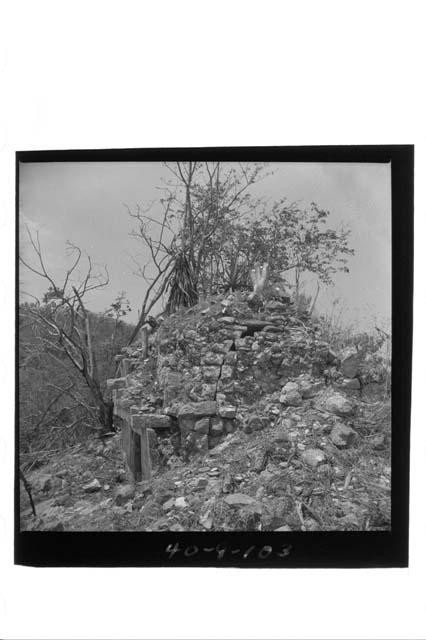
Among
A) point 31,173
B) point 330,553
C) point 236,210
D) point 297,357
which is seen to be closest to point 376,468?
point 330,553

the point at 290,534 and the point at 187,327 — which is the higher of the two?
the point at 187,327

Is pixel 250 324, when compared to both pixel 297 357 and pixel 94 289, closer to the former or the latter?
pixel 297 357

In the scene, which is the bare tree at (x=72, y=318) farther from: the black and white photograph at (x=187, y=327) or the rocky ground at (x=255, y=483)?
the rocky ground at (x=255, y=483)

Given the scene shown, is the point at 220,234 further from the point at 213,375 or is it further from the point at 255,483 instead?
the point at 255,483

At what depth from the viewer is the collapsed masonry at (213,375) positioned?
9.33 ft

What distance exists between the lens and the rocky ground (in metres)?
2.73

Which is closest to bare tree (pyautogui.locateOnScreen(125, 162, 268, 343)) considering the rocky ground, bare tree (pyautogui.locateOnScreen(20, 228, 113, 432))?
bare tree (pyautogui.locateOnScreen(20, 228, 113, 432))

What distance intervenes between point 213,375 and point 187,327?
0.33 meters

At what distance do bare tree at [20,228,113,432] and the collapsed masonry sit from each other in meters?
0.15

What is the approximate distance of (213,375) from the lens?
288 cm

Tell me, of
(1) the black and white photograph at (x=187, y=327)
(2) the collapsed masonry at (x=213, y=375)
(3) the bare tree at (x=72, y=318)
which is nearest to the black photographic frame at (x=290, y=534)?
(1) the black and white photograph at (x=187, y=327)

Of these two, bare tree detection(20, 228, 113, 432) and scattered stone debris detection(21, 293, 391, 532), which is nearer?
scattered stone debris detection(21, 293, 391, 532)

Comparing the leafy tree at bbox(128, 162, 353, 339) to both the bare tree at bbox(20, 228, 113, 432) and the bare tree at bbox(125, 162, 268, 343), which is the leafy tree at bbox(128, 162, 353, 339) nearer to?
the bare tree at bbox(125, 162, 268, 343)

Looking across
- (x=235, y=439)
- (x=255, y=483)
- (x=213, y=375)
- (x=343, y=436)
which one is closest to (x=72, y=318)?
(x=213, y=375)
